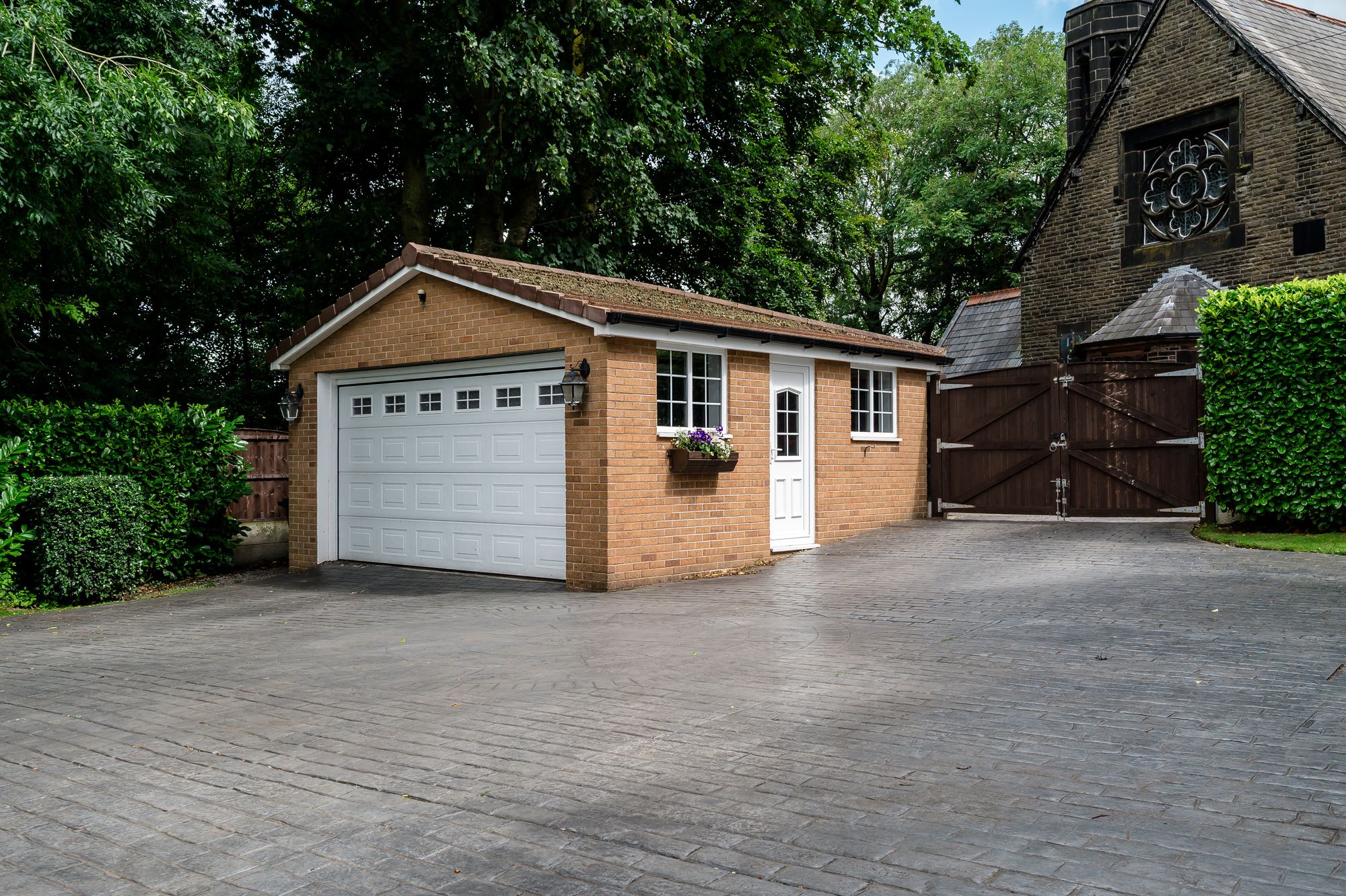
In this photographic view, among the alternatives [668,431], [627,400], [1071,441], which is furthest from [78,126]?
[1071,441]

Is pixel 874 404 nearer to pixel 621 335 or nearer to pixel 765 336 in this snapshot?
pixel 765 336

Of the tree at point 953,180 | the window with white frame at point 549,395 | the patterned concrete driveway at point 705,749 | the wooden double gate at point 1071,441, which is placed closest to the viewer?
the patterned concrete driveway at point 705,749

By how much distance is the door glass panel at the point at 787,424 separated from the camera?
1401cm

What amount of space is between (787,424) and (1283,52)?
43.9ft

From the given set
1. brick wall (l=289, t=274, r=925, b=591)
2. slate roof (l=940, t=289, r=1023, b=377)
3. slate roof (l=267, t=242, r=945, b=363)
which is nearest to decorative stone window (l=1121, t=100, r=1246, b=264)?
slate roof (l=940, t=289, r=1023, b=377)

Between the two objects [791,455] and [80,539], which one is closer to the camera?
[80,539]

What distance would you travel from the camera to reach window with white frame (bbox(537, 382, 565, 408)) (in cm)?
1191

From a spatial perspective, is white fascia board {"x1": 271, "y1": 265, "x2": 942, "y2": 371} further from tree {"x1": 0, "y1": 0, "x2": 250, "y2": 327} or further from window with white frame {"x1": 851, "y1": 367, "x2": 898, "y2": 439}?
tree {"x1": 0, "y1": 0, "x2": 250, "y2": 327}

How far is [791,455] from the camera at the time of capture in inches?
563

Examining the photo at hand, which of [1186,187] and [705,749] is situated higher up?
[1186,187]

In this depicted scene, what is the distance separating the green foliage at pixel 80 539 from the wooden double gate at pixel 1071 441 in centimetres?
1161

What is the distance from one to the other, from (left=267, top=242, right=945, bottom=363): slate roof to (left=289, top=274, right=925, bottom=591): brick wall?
0.96ft

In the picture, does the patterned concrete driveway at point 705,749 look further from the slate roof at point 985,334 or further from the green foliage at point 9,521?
the slate roof at point 985,334

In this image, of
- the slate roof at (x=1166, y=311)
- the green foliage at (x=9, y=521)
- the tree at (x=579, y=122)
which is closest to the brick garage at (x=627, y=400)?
the green foliage at (x=9, y=521)
